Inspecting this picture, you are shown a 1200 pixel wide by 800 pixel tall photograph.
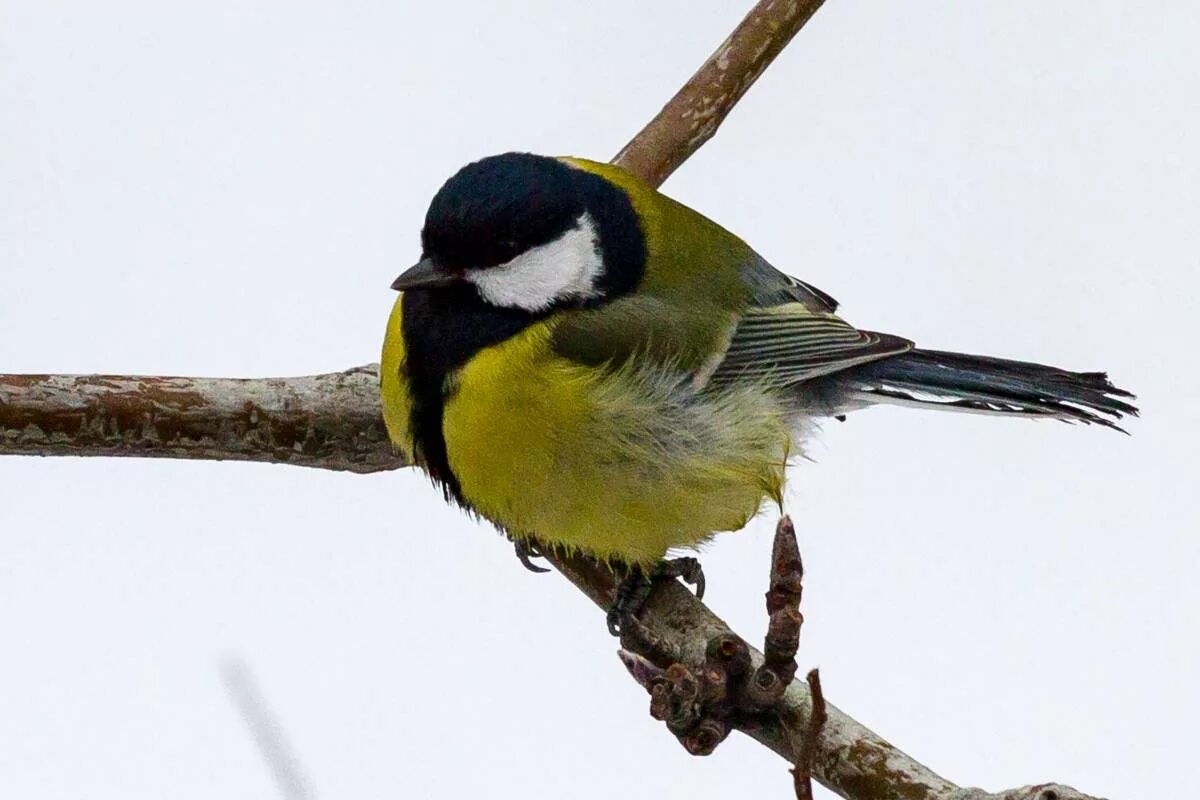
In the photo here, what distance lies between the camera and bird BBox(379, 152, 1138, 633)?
4.27 ft

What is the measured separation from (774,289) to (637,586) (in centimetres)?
37

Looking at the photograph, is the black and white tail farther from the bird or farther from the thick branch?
the thick branch

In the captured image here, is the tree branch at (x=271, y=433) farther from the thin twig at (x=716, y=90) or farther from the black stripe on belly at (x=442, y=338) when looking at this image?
the thin twig at (x=716, y=90)

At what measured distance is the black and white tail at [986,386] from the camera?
4.55 feet

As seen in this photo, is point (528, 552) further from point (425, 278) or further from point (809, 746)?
point (809, 746)

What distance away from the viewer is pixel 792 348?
1.49 m

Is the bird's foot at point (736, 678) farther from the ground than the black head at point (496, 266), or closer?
closer

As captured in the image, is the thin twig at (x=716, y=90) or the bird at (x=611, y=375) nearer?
the bird at (x=611, y=375)

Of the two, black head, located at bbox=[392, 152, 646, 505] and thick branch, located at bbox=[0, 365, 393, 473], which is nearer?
black head, located at bbox=[392, 152, 646, 505]

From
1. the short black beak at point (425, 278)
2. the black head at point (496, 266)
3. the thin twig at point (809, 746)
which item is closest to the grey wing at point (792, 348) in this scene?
the black head at point (496, 266)

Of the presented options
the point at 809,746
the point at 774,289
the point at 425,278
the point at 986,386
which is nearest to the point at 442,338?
the point at 425,278

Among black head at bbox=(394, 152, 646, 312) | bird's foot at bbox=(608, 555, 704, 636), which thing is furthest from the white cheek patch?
bird's foot at bbox=(608, 555, 704, 636)

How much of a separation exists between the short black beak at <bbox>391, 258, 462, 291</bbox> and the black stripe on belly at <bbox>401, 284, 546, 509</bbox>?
0.08 ft

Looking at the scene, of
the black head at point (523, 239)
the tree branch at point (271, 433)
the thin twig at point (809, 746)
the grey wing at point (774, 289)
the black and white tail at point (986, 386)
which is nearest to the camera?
the thin twig at point (809, 746)
